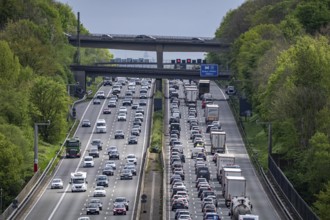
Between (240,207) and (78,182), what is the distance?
25.0 metres

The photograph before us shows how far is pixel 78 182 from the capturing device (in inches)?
5881

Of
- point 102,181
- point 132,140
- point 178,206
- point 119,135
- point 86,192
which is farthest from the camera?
point 119,135

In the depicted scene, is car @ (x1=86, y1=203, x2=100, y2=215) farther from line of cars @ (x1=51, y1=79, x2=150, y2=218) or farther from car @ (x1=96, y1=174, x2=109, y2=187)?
car @ (x1=96, y1=174, x2=109, y2=187)

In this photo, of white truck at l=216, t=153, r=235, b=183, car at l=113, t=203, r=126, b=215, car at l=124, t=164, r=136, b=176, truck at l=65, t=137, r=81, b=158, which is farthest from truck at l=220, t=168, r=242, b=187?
truck at l=65, t=137, r=81, b=158

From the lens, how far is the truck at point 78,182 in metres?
147

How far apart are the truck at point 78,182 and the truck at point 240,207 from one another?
2100 centimetres

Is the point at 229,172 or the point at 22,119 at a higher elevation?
the point at 22,119

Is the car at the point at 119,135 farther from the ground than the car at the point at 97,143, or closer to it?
closer to it

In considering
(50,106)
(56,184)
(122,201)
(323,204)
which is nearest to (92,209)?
(122,201)

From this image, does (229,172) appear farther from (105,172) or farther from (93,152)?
(93,152)

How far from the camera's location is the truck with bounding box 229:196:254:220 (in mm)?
127625

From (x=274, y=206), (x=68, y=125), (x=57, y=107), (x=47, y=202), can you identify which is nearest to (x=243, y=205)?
(x=274, y=206)

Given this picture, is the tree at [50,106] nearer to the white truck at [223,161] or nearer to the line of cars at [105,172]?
the line of cars at [105,172]

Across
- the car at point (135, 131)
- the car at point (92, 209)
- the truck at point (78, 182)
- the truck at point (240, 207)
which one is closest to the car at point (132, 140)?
the car at point (135, 131)
